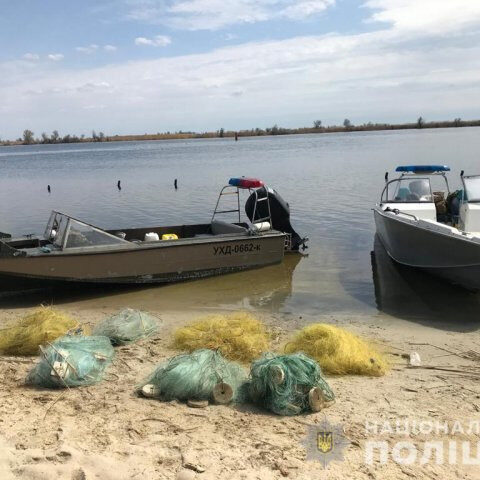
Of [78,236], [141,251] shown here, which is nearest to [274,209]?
[141,251]

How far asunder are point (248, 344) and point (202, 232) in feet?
21.9

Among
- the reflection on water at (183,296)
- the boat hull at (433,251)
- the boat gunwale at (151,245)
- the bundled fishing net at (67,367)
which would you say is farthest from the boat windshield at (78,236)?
the boat hull at (433,251)

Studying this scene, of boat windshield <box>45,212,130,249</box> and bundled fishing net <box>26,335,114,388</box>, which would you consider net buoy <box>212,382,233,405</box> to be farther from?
boat windshield <box>45,212,130,249</box>

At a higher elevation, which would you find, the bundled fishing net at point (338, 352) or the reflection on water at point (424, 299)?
the bundled fishing net at point (338, 352)

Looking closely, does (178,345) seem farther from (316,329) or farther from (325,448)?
(325,448)

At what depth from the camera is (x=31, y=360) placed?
6.39m

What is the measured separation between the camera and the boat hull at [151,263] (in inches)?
352

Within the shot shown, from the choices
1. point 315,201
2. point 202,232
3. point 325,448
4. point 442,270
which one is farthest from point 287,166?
point 325,448

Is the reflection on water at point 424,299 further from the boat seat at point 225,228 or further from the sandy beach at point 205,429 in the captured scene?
the boat seat at point 225,228

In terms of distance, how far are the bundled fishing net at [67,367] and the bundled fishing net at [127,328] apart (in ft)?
3.62

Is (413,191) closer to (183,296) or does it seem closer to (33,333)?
(183,296)

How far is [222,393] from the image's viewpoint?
4.98 meters

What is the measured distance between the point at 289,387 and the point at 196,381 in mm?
936

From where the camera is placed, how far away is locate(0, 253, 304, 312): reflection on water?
32.0ft
